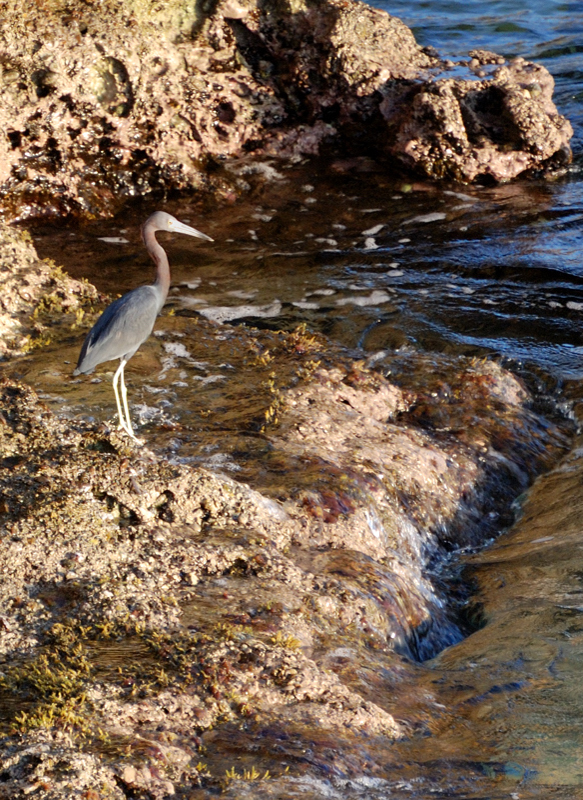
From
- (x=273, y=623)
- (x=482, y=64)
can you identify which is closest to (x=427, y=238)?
(x=482, y=64)

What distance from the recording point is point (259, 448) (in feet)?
17.3

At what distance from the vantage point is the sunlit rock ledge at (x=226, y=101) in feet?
31.8

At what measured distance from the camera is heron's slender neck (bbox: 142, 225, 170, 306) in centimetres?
602

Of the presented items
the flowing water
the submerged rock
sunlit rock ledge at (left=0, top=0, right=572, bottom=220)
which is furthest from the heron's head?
sunlit rock ledge at (left=0, top=0, right=572, bottom=220)

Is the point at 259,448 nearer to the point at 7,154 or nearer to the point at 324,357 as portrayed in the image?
the point at 324,357

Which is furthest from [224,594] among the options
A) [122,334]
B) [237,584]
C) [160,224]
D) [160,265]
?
[160,224]

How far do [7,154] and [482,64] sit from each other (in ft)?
20.1

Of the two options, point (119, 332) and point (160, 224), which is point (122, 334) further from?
point (160, 224)

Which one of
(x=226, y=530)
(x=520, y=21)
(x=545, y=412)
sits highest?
(x=520, y=21)

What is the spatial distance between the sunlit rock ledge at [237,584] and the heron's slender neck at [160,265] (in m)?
0.84

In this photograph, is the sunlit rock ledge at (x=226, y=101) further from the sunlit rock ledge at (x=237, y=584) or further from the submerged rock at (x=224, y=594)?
the submerged rock at (x=224, y=594)

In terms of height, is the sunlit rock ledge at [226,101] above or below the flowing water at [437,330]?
above

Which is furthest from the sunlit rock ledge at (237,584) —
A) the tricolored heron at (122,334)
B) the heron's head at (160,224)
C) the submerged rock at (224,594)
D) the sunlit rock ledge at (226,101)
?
the sunlit rock ledge at (226,101)

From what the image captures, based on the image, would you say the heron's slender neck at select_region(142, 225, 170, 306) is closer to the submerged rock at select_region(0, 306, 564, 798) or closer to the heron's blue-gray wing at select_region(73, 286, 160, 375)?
the heron's blue-gray wing at select_region(73, 286, 160, 375)
